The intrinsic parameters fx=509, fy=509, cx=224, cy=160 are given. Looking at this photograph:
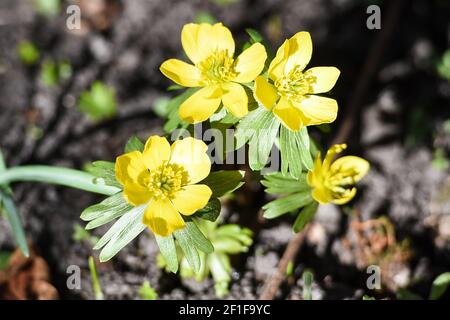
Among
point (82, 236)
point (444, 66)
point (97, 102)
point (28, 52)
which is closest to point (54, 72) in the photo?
point (28, 52)

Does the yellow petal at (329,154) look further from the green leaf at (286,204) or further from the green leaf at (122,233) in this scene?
the green leaf at (122,233)

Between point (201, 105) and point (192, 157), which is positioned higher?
point (201, 105)

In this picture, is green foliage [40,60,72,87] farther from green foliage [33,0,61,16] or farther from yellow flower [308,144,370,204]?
yellow flower [308,144,370,204]

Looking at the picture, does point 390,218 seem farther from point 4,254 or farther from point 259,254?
point 4,254

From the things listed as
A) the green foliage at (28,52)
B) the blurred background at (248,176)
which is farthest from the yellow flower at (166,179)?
the green foliage at (28,52)

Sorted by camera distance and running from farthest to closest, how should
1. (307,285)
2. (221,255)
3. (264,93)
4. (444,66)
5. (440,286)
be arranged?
(444,66) → (221,255) → (440,286) → (307,285) → (264,93)

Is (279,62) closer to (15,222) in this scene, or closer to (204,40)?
(204,40)

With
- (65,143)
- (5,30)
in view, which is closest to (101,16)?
(5,30)
